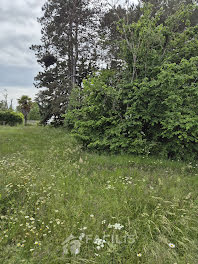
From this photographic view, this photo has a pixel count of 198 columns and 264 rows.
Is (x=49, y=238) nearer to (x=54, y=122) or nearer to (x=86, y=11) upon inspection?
(x=54, y=122)

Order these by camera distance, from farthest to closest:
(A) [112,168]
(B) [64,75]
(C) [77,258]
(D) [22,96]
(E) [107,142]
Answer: (D) [22,96] < (B) [64,75] < (E) [107,142] < (A) [112,168] < (C) [77,258]

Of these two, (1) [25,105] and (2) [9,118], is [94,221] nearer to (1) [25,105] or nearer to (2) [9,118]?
(2) [9,118]

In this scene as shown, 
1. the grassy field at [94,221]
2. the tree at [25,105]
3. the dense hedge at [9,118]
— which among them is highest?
the tree at [25,105]

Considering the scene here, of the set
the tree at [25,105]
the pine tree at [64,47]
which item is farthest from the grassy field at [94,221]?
the tree at [25,105]

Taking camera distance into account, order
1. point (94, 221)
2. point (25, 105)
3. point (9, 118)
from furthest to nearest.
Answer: point (25, 105) < point (9, 118) < point (94, 221)

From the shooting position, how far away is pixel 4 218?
219 centimetres

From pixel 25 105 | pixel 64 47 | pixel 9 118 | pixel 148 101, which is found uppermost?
pixel 64 47

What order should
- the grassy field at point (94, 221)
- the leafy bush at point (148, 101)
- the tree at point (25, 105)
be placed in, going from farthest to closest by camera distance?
the tree at point (25, 105)
the leafy bush at point (148, 101)
the grassy field at point (94, 221)

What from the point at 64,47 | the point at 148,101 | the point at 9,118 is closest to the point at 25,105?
the point at 9,118

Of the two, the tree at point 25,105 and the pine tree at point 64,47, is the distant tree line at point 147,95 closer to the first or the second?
the pine tree at point 64,47

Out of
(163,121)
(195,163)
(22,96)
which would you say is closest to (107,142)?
(163,121)

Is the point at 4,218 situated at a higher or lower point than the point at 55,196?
lower

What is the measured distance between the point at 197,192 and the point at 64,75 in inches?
499

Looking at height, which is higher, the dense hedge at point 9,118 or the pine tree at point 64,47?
the pine tree at point 64,47
